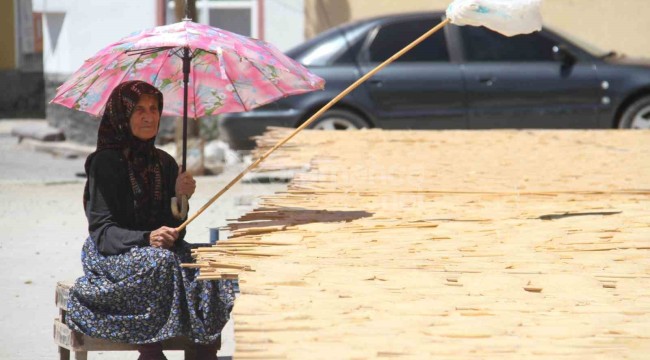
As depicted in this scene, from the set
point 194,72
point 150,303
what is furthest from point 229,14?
point 150,303

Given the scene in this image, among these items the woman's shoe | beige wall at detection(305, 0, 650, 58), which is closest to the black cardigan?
the woman's shoe

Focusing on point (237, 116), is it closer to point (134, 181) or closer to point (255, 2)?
point (255, 2)

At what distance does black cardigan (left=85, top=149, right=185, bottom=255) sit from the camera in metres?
4.22

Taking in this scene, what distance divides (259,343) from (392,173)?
3.26 meters

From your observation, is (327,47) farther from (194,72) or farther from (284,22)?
(194,72)

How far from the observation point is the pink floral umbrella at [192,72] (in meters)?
4.48

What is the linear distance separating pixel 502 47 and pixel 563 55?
552 mm

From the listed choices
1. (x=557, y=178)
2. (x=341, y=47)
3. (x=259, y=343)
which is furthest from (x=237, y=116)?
(x=259, y=343)

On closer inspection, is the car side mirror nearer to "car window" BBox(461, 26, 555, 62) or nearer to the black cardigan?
"car window" BBox(461, 26, 555, 62)

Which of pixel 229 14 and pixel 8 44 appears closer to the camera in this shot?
pixel 229 14

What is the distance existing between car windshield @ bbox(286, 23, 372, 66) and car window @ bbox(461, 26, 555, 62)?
0.94 m

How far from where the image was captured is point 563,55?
39.2 ft

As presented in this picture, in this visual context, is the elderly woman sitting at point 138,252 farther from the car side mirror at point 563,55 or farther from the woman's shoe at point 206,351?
the car side mirror at point 563,55

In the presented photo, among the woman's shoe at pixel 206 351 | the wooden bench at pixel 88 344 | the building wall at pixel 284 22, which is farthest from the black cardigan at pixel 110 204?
the building wall at pixel 284 22
